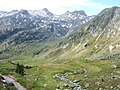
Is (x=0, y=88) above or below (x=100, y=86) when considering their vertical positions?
above

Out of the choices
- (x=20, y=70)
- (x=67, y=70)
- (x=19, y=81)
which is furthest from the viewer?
(x=67, y=70)

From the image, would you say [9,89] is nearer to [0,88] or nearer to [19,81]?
[0,88]

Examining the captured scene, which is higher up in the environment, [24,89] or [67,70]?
[24,89]

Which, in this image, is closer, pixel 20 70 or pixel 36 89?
pixel 36 89

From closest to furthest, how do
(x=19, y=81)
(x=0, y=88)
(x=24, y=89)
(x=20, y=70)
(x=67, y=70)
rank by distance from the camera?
1. (x=0, y=88)
2. (x=24, y=89)
3. (x=19, y=81)
4. (x=20, y=70)
5. (x=67, y=70)

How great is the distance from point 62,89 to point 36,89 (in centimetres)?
680

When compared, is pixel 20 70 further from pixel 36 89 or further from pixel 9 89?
pixel 9 89

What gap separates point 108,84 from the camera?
72.6 m

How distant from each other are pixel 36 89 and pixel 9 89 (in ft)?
32.7

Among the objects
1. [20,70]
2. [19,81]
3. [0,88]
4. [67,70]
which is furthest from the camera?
[67,70]

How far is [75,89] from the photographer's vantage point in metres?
66.0

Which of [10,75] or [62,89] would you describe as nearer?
[62,89]

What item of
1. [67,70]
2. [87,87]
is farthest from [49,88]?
[67,70]

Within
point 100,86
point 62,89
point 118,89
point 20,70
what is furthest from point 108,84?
point 20,70
